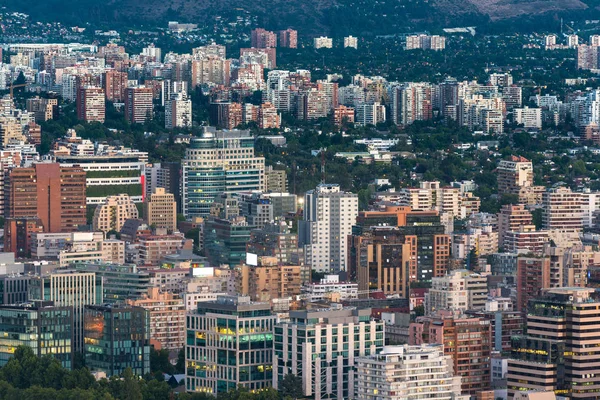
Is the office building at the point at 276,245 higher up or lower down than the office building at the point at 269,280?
higher up

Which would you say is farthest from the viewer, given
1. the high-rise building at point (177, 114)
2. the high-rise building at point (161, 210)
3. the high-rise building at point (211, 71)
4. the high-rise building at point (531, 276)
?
the high-rise building at point (211, 71)

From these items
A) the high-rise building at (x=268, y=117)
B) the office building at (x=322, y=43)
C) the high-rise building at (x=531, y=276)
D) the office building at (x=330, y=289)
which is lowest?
the office building at (x=330, y=289)

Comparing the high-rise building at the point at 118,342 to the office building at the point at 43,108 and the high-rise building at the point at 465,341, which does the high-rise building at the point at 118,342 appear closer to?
the high-rise building at the point at 465,341

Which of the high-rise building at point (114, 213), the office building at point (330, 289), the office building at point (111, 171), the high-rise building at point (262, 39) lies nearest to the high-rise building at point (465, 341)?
the office building at point (330, 289)

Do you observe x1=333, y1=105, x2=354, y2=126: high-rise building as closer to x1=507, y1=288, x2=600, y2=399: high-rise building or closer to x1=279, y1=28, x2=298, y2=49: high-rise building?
x1=279, y1=28, x2=298, y2=49: high-rise building

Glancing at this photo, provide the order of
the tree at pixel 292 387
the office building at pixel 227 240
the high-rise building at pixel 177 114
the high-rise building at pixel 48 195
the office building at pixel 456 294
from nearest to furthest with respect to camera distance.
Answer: the tree at pixel 292 387 < the office building at pixel 456 294 < the office building at pixel 227 240 < the high-rise building at pixel 48 195 < the high-rise building at pixel 177 114

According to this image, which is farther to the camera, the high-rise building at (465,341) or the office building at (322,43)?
the office building at (322,43)

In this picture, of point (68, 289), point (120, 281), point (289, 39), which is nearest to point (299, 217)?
point (120, 281)
